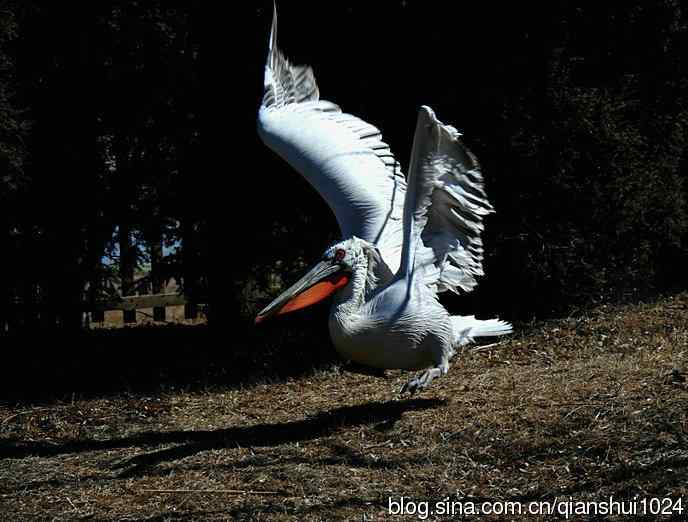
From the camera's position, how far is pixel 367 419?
5.77 metres

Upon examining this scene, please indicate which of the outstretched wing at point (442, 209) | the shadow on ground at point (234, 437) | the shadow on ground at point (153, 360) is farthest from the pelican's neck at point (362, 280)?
the shadow on ground at point (153, 360)

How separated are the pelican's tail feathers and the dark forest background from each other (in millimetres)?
2527

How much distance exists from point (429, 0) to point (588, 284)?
3.19 m

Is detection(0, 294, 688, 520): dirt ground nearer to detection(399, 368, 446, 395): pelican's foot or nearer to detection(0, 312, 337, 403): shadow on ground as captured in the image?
detection(399, 368, 446, 395): pelican's foot

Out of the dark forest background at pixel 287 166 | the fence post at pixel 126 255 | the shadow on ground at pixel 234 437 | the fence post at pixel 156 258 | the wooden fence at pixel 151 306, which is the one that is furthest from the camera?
the wooden fence at pixel 151 306

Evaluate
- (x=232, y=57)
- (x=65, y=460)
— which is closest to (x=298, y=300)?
(x=65, y=460)

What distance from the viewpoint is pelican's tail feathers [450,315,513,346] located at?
6124 mm

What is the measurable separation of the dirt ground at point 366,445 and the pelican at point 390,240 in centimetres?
45

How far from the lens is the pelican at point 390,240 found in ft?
18.4

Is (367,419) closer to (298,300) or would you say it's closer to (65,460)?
(298,300)

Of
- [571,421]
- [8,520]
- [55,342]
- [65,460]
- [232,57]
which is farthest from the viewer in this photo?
[55,342]

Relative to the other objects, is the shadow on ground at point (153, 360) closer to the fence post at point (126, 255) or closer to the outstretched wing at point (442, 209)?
the fence post at point (126, 255)

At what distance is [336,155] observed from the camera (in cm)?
679

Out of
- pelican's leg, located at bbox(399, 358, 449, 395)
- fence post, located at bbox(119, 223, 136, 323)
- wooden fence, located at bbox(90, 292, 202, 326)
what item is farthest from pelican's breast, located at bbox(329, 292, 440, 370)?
wooden fence, located at bbox(90, 292, 202, 326)
